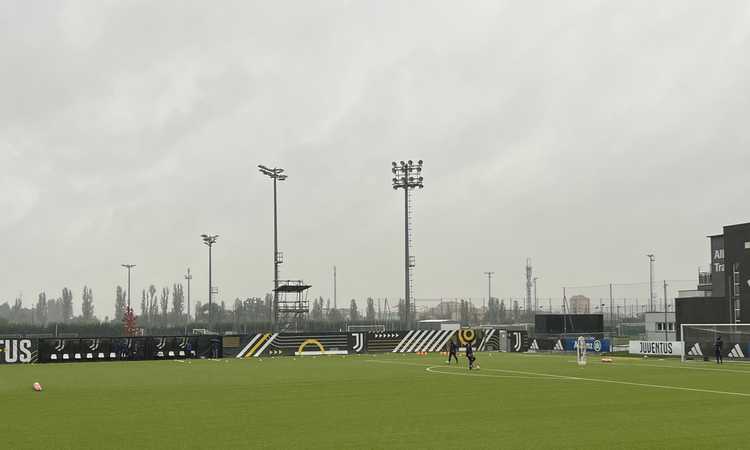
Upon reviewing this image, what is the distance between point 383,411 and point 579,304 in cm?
10901

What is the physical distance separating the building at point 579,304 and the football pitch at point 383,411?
8207 cm

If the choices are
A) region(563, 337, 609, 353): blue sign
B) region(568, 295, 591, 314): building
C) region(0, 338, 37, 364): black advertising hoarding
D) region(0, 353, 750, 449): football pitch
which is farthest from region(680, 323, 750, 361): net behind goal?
region(568, 295, 591, 314): building

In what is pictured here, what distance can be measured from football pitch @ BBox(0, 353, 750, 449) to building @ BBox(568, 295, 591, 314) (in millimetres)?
82073

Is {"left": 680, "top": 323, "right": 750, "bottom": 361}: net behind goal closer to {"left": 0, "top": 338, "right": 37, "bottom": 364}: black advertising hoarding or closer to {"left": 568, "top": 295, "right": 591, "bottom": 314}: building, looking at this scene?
{"left": 0, "top": 338, "right": 37, "bottom": 364}: black advertising hoarding

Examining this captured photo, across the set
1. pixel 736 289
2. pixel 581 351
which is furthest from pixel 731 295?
pixel 581 351

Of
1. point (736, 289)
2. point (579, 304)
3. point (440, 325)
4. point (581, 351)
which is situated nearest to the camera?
point (581, 351)

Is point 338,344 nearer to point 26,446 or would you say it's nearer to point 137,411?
point 137,411

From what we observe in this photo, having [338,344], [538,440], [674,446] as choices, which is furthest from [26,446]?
[338,344]

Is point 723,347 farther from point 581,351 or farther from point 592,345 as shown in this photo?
point 581,351

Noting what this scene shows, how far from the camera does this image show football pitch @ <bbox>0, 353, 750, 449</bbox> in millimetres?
17344

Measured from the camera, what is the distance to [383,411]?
22844 mm

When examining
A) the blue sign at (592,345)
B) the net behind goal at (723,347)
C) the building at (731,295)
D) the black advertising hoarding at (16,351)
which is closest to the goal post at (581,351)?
the net behind goal at (723,347)

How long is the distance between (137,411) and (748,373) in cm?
2756

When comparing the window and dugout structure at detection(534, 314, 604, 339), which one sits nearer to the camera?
the window
